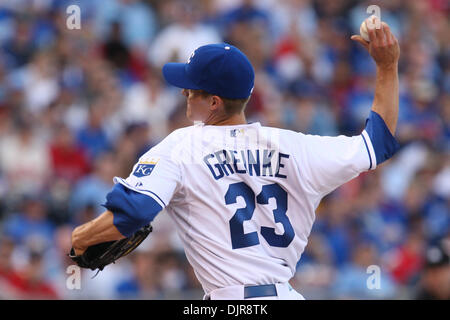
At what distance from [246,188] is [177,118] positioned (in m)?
5.09

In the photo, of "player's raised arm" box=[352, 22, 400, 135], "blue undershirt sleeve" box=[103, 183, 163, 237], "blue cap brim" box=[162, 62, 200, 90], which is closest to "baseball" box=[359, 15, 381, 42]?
"player's raised arm" box=[352, 22, 400, 135]

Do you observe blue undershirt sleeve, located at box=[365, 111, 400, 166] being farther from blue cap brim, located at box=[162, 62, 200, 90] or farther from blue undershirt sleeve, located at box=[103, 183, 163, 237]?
blue undershirt sleeve, located at box=[103, 183, 163, 237]

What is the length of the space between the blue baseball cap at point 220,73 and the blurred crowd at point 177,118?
2.78 meters

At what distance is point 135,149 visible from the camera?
7906 mm

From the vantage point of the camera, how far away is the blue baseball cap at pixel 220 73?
3.22m

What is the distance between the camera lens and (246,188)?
3189 millimetres

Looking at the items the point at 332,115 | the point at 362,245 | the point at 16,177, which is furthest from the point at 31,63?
the point at 362,245

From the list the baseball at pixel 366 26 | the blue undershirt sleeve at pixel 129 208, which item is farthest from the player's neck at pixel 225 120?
the baseball at pixel 366 26

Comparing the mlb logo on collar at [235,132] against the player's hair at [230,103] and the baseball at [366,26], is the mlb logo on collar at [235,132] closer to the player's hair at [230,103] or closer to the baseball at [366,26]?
the player's hair at [230,103]

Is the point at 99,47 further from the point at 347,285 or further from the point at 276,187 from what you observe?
the point at 276,187

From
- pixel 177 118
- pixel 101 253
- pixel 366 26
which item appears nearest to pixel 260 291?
pixel 101 253

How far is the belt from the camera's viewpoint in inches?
124
